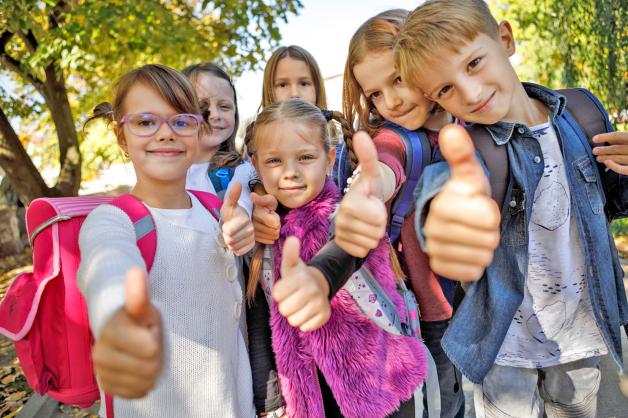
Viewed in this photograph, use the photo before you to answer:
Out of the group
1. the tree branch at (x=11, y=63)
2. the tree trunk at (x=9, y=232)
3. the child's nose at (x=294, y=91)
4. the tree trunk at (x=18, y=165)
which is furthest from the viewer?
the tree trunk at (x=9, y=232)

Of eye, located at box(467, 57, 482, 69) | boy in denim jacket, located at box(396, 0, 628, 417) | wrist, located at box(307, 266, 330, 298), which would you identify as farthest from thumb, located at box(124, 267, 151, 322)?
eye, located at box(467, 57, 482, 69)

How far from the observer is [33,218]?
55.6 inches

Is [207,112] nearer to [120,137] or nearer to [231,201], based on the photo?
[120,137]

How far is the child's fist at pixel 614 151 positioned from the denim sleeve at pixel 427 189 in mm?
687

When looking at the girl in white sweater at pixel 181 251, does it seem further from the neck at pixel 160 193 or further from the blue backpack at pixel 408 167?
the blue backpack at pixel 408 167

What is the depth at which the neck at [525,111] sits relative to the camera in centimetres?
154

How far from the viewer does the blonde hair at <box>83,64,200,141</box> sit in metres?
1.54

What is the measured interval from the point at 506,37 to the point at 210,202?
1207 millimetres

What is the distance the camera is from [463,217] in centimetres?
87

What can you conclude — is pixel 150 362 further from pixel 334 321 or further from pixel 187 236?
pixel 334 321

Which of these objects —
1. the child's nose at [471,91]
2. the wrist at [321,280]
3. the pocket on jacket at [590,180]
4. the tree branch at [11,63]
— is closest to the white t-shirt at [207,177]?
the wrist at [321,280]

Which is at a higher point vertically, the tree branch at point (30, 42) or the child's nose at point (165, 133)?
the tree branch at point (30, 42)

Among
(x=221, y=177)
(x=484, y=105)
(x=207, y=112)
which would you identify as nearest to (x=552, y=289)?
(x=484, y=105)

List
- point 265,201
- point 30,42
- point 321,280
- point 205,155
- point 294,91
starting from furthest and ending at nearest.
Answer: point 30,42
point 294,91
point 205,155
point 265,201
point 321,280
